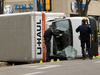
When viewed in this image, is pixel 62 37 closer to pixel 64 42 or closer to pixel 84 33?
pixel 64 42

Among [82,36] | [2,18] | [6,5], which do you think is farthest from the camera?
[6,5]

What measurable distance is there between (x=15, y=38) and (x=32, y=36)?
0.85 metres

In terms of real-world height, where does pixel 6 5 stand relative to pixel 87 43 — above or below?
above

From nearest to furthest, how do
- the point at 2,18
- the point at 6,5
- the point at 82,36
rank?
the point at 82,36
the point at 2,18
the point at 6,5

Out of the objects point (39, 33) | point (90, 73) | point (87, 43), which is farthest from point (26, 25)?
point (90, 73)

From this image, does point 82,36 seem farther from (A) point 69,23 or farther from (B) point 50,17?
(B) point 50,17

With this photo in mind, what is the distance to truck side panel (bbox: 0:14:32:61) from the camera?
1162 centimetres

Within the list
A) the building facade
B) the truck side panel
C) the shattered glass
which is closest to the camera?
the truck side panel

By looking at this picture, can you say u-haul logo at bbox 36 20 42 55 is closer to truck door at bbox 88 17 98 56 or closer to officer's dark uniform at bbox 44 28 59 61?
officer's dark uniform at bbox 44 28 59 61

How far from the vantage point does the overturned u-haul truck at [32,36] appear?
11594mm

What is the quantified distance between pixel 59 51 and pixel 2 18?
3003mm

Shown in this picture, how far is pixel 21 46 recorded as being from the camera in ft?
38.7

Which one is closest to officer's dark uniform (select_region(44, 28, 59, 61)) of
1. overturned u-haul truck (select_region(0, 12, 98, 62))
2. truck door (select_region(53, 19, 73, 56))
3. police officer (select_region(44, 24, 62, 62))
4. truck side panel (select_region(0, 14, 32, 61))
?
police officer (select_region(44, 24, 62, 62))

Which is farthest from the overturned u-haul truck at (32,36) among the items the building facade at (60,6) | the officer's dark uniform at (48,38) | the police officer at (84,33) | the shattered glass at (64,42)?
the building facade at (60,6)
